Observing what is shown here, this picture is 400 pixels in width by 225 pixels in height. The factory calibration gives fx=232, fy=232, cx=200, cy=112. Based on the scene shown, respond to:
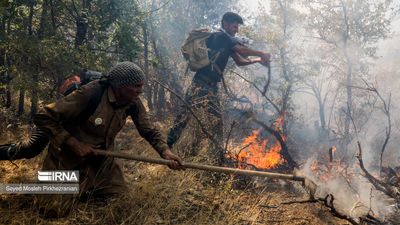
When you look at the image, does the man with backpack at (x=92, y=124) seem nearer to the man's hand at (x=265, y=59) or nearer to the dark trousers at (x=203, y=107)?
the dark trousers at (x=203, y=107)

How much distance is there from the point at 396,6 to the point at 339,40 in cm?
320

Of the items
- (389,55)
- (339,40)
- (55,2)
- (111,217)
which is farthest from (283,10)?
(111,217)

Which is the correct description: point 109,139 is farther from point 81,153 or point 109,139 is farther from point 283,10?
point 283,10

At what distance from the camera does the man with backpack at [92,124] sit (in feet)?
7.05

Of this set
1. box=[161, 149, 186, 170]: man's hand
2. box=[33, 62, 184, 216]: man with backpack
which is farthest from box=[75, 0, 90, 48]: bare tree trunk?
box=[161, 149, 186, 170]: man's hand

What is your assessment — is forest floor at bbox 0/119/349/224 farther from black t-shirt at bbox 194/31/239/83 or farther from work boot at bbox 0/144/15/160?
black t-shirt at bbox 194/31/239/83

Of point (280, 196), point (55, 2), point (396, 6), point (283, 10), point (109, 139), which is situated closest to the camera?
point (109, 139)

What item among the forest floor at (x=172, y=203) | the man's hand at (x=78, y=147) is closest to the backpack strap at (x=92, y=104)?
the man's hand at (x=78, y=147)

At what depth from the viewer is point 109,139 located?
254 centimetres

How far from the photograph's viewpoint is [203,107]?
13.9 feet

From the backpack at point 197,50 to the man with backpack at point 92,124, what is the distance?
1827 mm

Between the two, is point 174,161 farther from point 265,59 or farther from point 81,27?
point 81,27

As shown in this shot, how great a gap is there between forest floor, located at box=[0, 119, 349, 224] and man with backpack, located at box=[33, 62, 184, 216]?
0.27m

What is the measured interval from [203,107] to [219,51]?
1079mm
